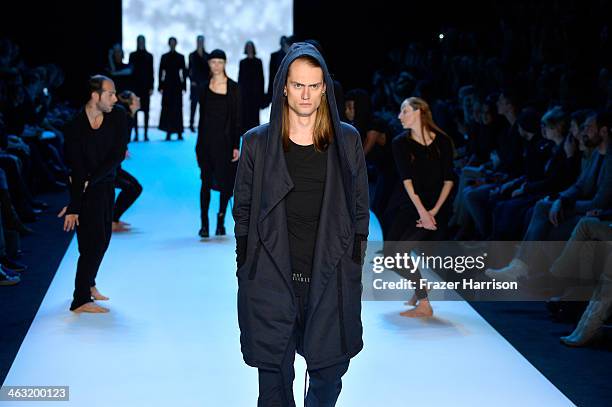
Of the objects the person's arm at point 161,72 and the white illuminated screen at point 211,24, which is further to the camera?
the white illuminated screen at point 211,24

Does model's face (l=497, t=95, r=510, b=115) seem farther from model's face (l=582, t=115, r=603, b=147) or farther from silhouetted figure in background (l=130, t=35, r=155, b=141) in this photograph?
silhouetted figure in background (l=130, t=35, r=155, b=141)

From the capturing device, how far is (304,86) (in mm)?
2773

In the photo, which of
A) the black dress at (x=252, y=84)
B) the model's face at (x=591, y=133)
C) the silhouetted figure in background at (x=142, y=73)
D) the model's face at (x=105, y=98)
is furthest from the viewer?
the silhouetted figure in background at (x=142, y=73)

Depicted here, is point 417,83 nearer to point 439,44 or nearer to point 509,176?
point 439,44

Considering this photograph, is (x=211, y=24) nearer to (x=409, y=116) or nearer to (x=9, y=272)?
(x=9, y=272)

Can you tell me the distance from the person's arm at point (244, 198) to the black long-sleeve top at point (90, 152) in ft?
6.61

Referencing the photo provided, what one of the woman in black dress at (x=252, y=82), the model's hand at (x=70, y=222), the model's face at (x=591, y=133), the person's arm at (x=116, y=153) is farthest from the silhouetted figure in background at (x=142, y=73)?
the model's hand at (x=70, y=222)

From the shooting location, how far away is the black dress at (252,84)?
472 inches

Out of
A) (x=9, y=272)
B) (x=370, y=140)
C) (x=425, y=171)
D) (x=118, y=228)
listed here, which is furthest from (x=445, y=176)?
(x=118, y=228)

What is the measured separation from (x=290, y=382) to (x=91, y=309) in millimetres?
2264

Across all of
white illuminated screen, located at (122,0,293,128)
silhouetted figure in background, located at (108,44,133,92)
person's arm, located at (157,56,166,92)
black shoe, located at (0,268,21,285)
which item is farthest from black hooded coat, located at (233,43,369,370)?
white illuminated screen, located at (122,0,293,128)

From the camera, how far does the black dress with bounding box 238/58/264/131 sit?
39.4ft

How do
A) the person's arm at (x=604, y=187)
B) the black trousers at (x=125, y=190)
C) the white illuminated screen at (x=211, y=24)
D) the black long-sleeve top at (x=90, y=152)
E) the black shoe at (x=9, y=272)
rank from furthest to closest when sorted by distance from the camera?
the white illuminated screen at (x=211, y=24), the black trousers at (x=125, y=190), the black shoe at (x=9, y=272), the person's arm at (x=604, y=187), the black long-sleeve top at (x=90, y=152)

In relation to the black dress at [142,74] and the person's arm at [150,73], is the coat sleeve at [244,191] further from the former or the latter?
the person's arm at [150,73]
